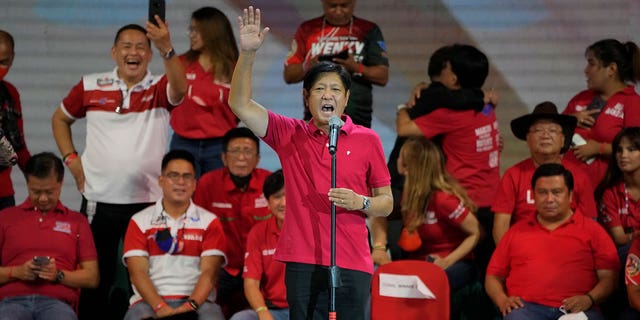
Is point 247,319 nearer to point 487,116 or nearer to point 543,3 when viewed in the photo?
point 487,116

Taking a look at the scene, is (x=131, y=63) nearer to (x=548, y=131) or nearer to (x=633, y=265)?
(x=548, y=131)

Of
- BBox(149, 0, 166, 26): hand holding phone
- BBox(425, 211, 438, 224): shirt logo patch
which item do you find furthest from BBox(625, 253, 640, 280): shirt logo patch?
BBox(149, 0, 166, 26): hand holding phone

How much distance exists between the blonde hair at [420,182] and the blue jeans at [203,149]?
125 centimetres

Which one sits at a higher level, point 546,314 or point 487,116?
point 487,116

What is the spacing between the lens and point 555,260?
19.0 feet

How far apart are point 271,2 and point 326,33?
1.15 meters

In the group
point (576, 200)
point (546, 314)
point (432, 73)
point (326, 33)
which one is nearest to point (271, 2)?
point (326, 33)

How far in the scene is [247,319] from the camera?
5.67 meters

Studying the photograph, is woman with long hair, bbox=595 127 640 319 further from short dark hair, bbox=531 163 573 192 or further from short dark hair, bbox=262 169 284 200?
short dark hair, bbox=262 169 284 200

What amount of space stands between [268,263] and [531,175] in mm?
1683

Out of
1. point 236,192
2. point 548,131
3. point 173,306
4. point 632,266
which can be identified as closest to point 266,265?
point 173,306

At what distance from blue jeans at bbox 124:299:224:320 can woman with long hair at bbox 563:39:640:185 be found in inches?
94.6

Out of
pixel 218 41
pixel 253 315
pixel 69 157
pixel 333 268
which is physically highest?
pixel 218 41

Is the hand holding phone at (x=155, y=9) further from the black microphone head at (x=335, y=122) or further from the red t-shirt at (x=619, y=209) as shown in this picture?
the red t-shirt at (x=619, y=209)
